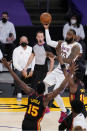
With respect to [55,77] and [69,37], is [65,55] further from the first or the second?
[55,77]

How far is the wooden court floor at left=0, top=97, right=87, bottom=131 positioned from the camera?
30.2ft

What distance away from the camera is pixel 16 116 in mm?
10031

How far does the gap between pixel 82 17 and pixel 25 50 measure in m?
4.80

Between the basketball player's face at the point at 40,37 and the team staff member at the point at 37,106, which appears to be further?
the basketball player's face at the point at 40,37

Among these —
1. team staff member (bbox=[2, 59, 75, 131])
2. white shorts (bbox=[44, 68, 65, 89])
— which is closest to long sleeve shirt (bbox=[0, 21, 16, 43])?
white shorts (bbox=[44, 68, 65, 89])

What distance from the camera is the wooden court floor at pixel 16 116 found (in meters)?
9.22

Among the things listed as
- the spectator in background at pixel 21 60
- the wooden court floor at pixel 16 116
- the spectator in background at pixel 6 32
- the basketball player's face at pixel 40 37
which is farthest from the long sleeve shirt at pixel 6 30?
the basketball player's face at pixel 40 37

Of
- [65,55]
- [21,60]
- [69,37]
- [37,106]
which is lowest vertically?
[37,106]

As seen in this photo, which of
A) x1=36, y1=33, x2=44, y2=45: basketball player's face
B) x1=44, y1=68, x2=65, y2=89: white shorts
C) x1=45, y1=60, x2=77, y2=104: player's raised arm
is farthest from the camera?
x1=36, y1=33, x2=44, y2=45: basketball player's face

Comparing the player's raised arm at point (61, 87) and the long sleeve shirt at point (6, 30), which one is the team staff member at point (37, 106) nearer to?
the player's raised arm at point (61, 87)

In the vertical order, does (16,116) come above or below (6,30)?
below

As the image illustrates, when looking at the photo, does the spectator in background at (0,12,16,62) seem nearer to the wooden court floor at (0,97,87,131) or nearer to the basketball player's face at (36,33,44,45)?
the wooden court floor at (0,97,87,131)

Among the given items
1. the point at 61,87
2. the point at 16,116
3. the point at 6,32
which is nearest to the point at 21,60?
the point at 16,116

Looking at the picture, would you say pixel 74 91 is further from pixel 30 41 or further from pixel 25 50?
pixel 30 41
